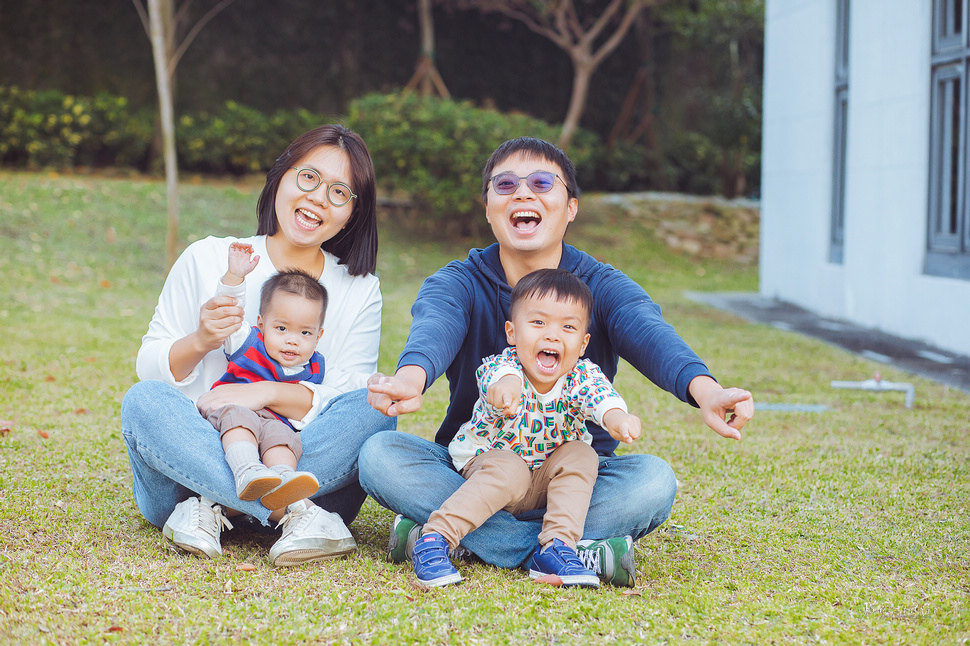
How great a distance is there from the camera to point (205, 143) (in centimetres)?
1321

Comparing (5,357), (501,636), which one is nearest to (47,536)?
(501,636)

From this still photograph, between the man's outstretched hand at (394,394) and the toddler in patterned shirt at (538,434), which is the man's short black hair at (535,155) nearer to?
the toddler in patterned shirt at (538,434)

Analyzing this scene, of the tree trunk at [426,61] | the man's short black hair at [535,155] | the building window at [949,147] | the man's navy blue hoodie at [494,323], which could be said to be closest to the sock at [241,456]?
the man's navy blue hoodie at [494,323]

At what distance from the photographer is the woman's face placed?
300 centimetres

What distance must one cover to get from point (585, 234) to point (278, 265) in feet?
36.0

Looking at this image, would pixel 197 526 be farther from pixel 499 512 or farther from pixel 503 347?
pixel 503 347

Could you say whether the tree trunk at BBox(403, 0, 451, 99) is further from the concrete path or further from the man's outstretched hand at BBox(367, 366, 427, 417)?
the man's outstretched hand at BBox(367, 366, 427, 417)

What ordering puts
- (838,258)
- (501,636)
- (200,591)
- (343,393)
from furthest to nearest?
(838,258), (343,393), (200,591), (501,636)

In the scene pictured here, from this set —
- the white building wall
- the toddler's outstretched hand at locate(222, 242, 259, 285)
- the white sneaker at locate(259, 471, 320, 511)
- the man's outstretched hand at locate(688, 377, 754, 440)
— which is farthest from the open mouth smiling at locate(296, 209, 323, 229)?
the white building wall

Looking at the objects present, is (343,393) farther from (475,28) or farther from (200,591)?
(475,28)

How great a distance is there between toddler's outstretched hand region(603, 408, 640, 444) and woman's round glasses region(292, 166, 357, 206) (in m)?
1.16

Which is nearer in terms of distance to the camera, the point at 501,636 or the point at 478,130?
the point at 501,636

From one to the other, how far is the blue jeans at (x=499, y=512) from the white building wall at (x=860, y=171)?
17.1 feet

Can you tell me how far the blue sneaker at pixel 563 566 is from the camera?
2436 millimetres
